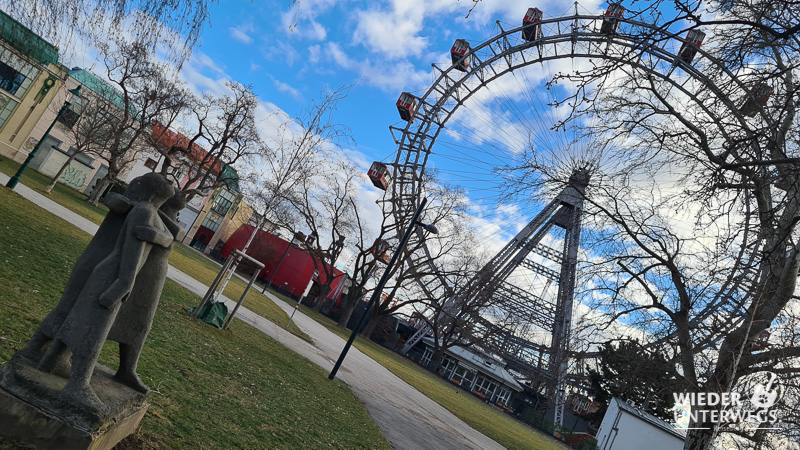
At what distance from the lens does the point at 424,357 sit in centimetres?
5234

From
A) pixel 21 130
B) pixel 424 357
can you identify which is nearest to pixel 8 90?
Result: pixel 21 130

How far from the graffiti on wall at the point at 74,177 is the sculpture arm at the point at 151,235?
49.0 metres

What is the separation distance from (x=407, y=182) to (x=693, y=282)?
24.2 meters

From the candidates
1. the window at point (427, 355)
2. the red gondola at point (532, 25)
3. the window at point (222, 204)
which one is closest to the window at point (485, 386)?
the window at point (427, 355)

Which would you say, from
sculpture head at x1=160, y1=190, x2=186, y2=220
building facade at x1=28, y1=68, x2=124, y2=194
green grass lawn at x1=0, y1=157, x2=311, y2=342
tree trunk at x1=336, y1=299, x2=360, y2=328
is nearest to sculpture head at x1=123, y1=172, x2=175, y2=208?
sculpture head at x1=160, y1=190, x2=186, y2=220

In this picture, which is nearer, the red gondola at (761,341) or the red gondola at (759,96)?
the red gondola at (759,96)

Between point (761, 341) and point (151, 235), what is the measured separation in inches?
385

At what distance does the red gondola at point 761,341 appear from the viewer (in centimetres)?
858

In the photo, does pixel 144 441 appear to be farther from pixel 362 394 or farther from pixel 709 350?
pixel 709 350

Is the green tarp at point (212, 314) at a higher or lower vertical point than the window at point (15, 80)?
lower

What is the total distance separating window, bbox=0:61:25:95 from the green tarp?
135 feet

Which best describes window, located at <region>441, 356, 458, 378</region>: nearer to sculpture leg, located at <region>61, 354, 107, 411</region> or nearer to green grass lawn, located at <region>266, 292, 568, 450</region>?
green grass lawn, located at <region>266, 292, 568, 450</region>

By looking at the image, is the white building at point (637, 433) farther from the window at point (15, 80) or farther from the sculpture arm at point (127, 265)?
the window at point (15, 80)

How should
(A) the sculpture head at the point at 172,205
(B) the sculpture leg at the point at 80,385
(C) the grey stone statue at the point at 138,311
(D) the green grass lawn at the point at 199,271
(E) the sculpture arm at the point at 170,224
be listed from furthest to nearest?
(D) the green grass lawn at the point at 199,271
(A) the sculpture head at the point at 172,205
(E) the sculpture arm at the point at 170,224
(C) the grey stone statue at the point at 138,311
(B) the sculpture leg at the point at 80,385
